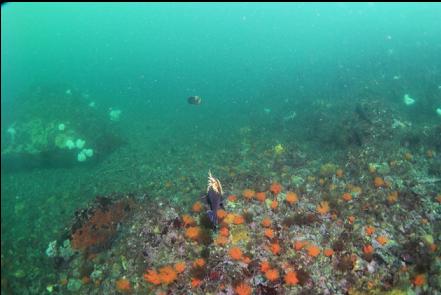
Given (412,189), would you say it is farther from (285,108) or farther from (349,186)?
(285,108)

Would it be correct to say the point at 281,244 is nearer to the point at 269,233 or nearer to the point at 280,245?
the point at 280,245

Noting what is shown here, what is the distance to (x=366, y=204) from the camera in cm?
926

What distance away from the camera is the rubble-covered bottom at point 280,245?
22.8ft

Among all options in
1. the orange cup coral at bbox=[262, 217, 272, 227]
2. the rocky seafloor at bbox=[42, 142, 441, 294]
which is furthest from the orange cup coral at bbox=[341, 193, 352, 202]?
the orange cup coral at bbox=[262, 217, 272, 227]

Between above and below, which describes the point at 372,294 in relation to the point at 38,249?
above

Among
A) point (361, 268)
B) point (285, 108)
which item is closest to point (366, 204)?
point (361, 268)

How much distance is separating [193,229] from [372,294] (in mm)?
4433

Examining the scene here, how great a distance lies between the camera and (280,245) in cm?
782

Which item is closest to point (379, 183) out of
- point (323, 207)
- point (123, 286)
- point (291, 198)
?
point (323, 207)

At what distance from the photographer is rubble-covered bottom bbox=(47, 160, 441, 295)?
6.96 metres

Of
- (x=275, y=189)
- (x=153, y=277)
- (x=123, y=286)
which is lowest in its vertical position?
(x=123, y=286)

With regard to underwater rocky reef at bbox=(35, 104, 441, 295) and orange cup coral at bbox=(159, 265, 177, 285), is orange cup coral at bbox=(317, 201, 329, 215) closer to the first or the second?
underwater rocky reef at bbox=(35, 104, 441, 295)

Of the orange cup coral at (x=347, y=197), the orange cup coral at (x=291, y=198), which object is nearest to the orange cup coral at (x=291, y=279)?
the orange cup coral at (x=291, y=198)

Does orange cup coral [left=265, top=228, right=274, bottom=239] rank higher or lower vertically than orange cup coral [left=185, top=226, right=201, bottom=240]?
higher
